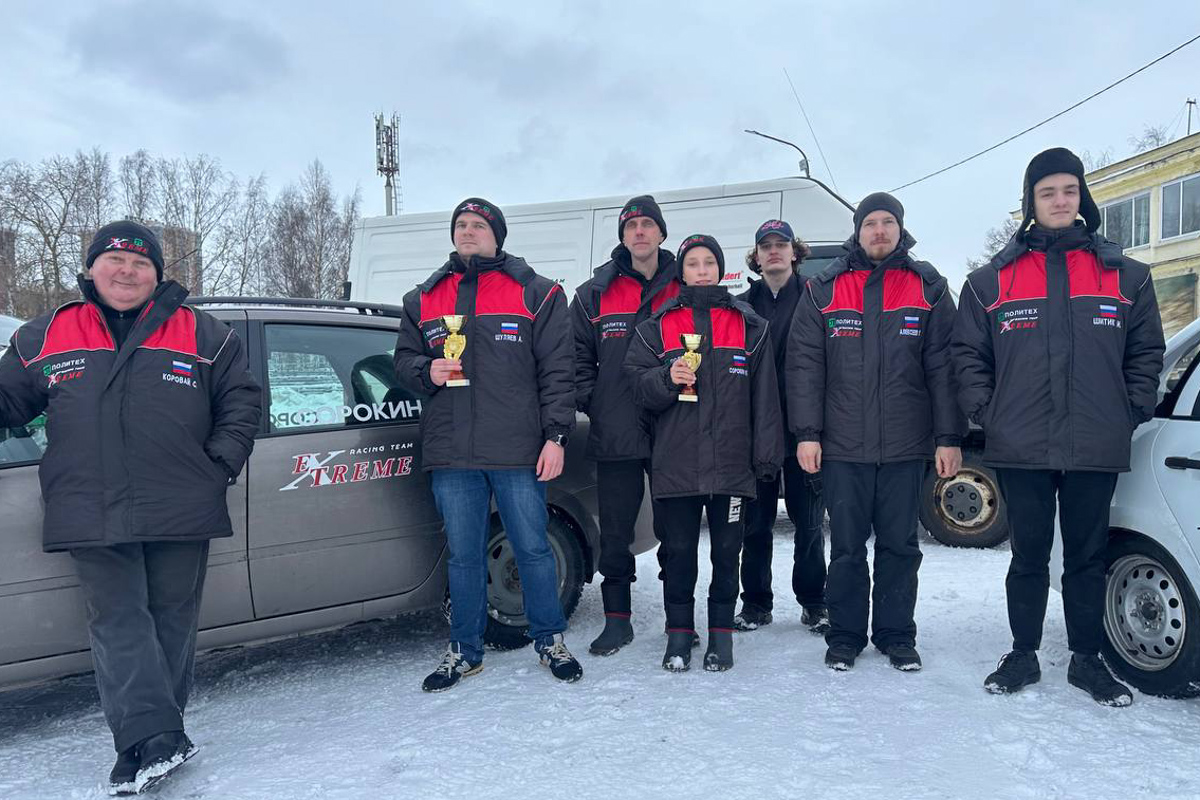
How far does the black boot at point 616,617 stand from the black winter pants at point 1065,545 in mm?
1668

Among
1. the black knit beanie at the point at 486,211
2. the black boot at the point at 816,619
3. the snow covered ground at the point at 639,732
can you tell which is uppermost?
the black knit beanie at the point at 486,211

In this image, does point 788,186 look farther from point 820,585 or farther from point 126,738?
point 126,738

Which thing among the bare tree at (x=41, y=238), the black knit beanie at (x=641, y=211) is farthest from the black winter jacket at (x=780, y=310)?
the bare tree at (x=41, y=238)

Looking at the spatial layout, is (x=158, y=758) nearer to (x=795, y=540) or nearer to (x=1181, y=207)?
(x=795, y=540)

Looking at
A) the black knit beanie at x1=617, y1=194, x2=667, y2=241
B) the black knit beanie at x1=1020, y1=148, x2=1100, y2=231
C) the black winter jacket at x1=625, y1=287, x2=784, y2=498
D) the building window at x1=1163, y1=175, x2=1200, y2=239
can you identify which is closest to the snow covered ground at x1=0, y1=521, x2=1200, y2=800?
the black winter jacket at x1=625, y1=287, x2=784, y2=498

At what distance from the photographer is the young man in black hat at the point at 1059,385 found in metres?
3.12

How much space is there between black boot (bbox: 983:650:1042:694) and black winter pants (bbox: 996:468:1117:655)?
0.15ft

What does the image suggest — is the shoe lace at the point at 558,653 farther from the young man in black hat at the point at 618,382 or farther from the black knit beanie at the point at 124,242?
the black knit beanie at the point at 124,242

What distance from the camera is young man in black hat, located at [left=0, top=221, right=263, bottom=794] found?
268 cm

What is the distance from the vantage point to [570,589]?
4.16 metres

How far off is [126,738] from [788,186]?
19.7ft

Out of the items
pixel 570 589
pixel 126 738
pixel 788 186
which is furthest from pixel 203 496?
pixel 788 186

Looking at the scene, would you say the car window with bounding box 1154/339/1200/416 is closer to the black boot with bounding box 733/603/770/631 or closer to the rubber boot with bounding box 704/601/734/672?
the rubber boot with bounding box 704/601/734/672

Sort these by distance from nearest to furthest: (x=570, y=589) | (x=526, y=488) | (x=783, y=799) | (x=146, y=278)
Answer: (x=783, y=799)
(x=146, y=278)
(x=526, y=488)
(x=570, y=589)
